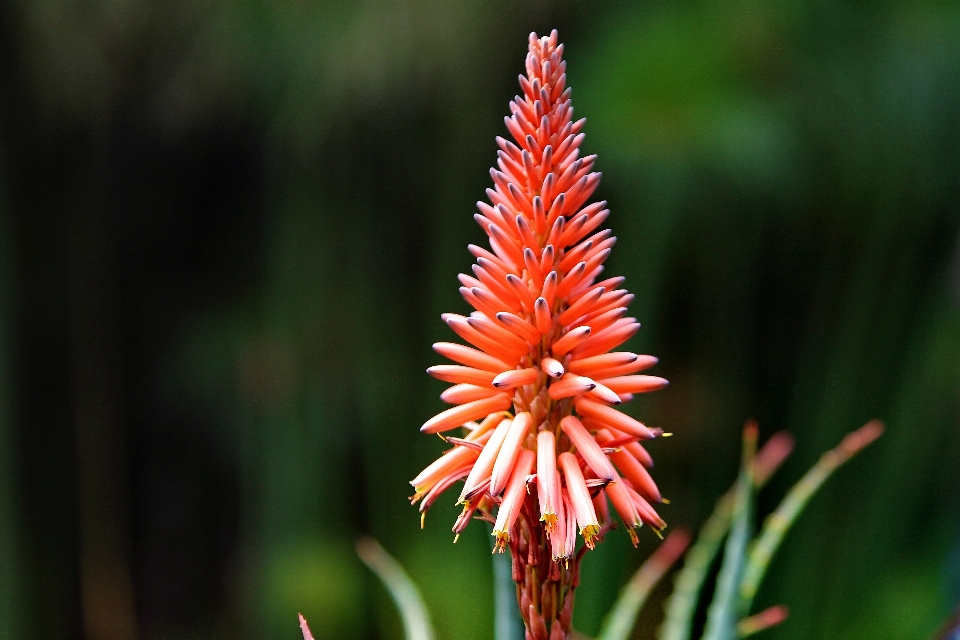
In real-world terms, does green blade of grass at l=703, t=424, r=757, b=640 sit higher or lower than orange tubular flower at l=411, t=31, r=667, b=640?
lower

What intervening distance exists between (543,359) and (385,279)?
77cm

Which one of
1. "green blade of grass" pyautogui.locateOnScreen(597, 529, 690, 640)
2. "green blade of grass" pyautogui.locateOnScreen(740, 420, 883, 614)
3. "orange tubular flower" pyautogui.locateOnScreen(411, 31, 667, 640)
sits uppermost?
"orange tubular flower" pyautogui.locateOnScreen(411, 31, 667, 640)

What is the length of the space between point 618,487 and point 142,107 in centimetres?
95

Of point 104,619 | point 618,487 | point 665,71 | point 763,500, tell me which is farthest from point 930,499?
point 104,619

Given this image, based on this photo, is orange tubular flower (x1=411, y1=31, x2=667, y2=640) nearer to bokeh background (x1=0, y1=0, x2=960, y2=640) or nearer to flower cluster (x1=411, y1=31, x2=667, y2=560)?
flower cluster (x1=411, y1=31, x2=667, y2=560)

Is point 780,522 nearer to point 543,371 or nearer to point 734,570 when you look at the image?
point 734,570

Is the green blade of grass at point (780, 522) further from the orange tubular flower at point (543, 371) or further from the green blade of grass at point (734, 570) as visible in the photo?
the orange tubular flower at point (543, 371)

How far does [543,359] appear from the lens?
1.14 ft

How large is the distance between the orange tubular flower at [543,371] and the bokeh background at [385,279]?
0.57 meters

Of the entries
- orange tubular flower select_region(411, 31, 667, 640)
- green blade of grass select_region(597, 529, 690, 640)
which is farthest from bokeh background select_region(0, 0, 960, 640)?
orange tubular flower select_region(411, 31, 667, 640)

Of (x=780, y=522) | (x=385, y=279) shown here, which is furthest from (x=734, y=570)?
(x=385, y=279)

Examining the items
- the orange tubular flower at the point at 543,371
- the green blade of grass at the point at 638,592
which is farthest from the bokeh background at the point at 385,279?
the orange tubular flower at the point at 543,371

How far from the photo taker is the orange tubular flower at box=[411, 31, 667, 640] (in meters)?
0.32

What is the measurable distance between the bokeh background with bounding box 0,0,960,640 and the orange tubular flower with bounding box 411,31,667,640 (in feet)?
1.85
